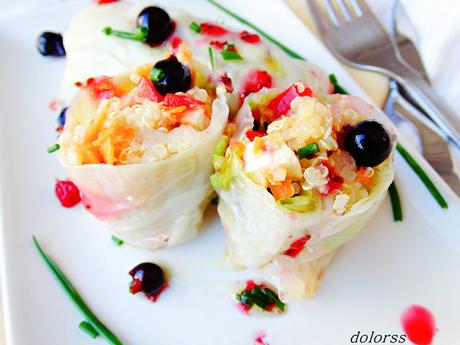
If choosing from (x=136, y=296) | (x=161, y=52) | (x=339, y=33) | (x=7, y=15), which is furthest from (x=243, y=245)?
(x=7, y=15)

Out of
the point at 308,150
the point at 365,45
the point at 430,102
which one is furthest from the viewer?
the point at 365,45

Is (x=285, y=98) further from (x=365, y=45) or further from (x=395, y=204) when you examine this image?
(x=365, y=45)

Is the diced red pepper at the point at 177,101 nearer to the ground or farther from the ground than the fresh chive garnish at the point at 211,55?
farther from the ground

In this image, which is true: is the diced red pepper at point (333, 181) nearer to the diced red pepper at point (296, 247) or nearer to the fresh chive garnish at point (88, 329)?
the diced red pepper at point (296, 247)

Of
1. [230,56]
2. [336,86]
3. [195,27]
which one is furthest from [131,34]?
[336,86]

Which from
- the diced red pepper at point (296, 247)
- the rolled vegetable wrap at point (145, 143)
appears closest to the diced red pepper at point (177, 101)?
the rolled vegetable wrap at point (145, 143)

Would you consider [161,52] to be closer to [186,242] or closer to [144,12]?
[144,12]
